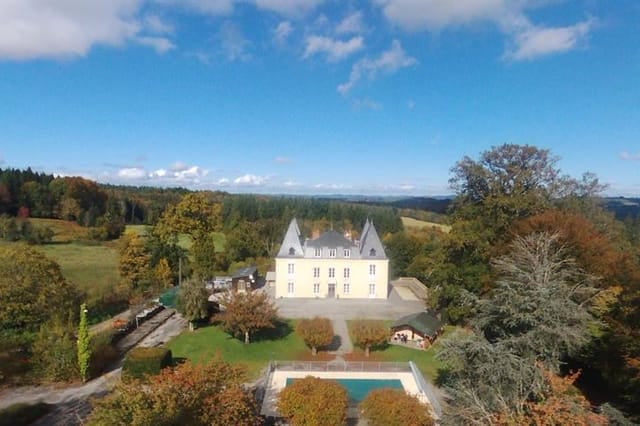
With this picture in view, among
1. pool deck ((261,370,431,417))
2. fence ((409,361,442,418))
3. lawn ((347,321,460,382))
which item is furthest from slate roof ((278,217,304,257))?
fence ((409,361,442,418))

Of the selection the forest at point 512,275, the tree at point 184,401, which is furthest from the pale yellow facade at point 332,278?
the tree at point 184,401

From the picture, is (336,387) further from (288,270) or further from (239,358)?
(288,270)

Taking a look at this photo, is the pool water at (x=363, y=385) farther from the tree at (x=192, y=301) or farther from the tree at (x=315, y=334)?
the tree at (x=192, y=301)

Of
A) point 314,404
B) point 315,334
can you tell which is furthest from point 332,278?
point 314,404

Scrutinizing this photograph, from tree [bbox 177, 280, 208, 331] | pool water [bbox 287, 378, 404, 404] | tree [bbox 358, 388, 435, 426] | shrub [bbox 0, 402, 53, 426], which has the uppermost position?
tree [bbox 177, 280, 208, 331]

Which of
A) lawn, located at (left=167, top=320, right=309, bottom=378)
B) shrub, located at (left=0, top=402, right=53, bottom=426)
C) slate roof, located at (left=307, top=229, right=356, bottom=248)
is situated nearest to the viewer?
shrub, located at (left=0, top=402, right=53, bottom=426)

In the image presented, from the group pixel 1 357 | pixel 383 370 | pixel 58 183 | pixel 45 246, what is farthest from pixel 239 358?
pixel 58 183

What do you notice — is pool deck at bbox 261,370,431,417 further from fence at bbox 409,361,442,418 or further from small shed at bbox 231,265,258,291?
small shed at bbox 231,265,258,291
